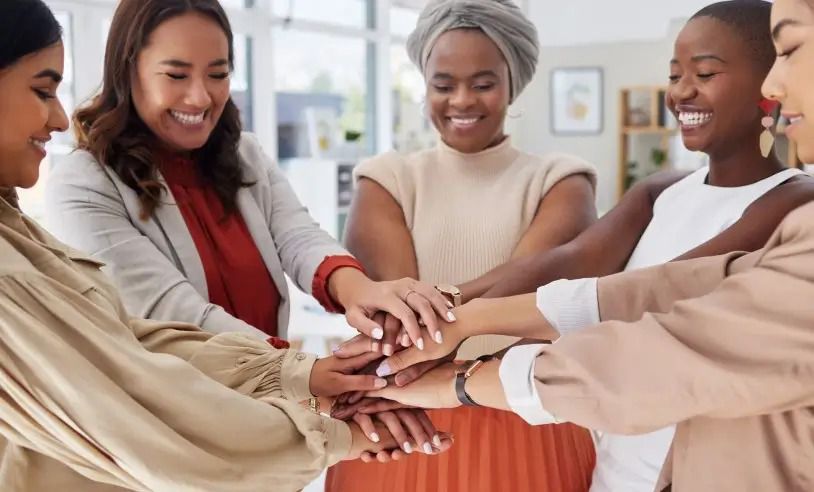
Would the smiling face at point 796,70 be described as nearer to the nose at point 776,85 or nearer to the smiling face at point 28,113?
the nose at point 776,85

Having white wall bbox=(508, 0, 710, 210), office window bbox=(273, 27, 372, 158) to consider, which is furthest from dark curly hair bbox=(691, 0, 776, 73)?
white wall bbox=(508, 0, 710, 210)

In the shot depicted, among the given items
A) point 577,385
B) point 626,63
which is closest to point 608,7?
point 626,63

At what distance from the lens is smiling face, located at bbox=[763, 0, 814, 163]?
3.67 ft

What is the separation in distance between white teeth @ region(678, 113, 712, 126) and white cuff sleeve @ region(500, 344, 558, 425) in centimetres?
55

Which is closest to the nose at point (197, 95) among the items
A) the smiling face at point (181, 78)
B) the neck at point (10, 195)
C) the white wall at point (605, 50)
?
the smiling face at point (181, 78)

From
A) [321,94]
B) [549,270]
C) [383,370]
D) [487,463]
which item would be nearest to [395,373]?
[383,370]

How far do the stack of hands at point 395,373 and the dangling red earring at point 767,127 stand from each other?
62cm

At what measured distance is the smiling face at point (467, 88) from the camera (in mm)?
1901

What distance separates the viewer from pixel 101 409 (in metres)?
1.14

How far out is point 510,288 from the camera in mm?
1748

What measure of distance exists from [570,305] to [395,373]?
438mm

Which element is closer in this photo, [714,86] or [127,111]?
[714,86]

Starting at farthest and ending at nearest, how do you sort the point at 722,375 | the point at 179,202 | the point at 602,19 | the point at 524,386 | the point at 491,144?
the point at 602,19 → the point at 491,144 → the point at 179,202 → the point at 524,386 → the point at 722,375

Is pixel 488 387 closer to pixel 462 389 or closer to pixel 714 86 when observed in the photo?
pixel 462 389
